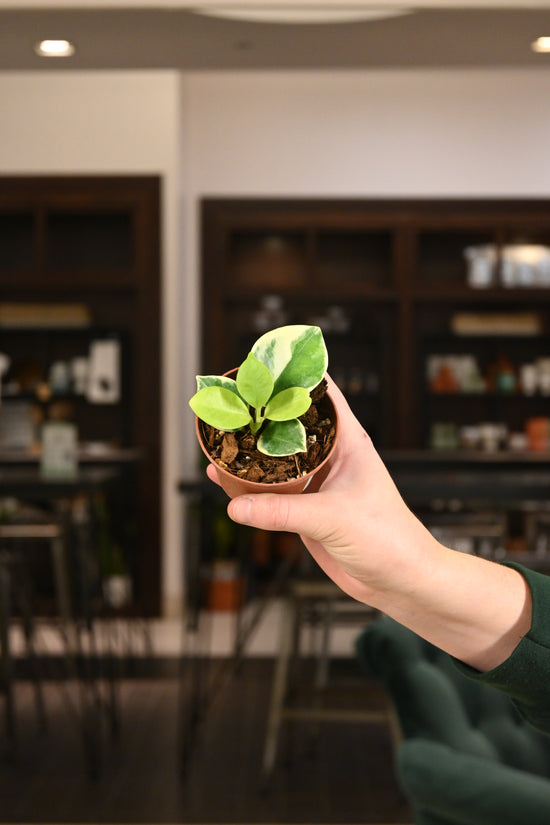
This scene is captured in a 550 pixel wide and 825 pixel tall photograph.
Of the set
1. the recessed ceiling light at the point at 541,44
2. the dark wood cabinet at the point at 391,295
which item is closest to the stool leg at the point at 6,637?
the recessed ceiling light at the point at 541,44

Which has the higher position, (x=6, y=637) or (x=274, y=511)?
(x=274, y=511)

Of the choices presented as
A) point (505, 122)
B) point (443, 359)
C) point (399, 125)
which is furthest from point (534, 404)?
point (505, 122)

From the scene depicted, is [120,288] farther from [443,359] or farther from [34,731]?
[34,731]

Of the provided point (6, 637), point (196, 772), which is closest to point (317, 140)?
point (6, 637)

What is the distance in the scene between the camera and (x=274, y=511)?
0.80m

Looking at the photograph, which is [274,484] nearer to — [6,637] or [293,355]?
[293,355]

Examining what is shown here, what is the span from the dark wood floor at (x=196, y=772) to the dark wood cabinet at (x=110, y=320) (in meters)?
1.69

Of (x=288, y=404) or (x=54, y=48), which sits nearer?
(x=288, y=404)

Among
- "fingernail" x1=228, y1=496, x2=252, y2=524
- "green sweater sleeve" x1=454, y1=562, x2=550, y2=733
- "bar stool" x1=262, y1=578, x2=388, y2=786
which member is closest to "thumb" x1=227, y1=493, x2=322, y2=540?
"fingernail" x1=228, y1=496, x2=252, y2=524

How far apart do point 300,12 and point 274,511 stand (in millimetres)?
1733

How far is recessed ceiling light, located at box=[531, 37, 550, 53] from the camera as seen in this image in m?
2.25

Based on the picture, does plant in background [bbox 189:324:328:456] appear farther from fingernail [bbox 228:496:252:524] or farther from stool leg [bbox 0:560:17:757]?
stool leg [bbox 0:560:17:757]

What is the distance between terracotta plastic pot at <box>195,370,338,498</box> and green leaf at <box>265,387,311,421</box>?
0.06 m

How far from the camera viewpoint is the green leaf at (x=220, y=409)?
0.78 metres
